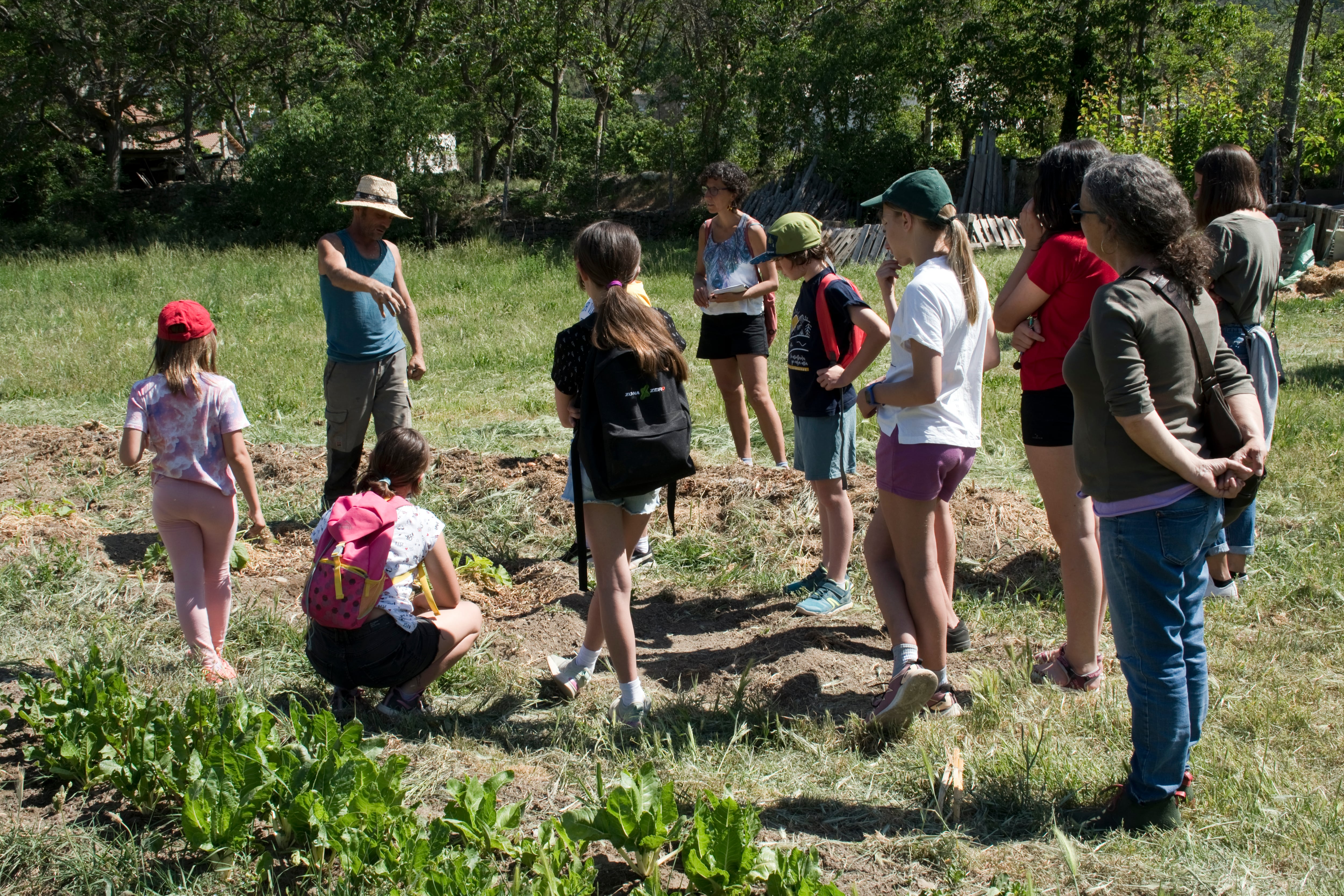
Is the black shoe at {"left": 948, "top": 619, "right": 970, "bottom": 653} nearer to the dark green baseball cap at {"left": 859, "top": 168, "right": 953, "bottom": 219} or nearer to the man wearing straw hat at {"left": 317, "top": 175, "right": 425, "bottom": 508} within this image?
the dark green baseball cap at {"left": 859, "top": 168, "right": 953, "bottom": 219}

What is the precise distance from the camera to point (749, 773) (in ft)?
10.6

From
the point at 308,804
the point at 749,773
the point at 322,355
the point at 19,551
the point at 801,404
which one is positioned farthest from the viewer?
the point at 322,355

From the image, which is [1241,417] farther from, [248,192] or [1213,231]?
[248,192]

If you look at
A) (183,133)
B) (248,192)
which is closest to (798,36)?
(248,192)

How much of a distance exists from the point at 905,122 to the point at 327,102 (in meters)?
15.2

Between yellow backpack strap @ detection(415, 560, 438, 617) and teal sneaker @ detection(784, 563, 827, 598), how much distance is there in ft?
5.78

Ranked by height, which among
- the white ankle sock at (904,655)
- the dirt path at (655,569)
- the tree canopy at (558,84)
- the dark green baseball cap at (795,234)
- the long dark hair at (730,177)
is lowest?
the dirt path at (655,569)

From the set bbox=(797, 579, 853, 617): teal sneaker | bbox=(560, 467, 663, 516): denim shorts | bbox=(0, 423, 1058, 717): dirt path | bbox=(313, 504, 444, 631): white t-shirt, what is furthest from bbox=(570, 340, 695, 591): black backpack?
bbox=(797, 579, 853, 617): teal sneaker

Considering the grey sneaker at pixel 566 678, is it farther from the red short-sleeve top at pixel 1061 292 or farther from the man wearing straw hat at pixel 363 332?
the man wearing straw hat at pixel 363 332

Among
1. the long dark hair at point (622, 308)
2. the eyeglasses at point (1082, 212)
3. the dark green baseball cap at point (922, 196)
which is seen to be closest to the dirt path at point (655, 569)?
the long dark hair at point (622, 308)

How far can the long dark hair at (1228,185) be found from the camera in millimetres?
4172

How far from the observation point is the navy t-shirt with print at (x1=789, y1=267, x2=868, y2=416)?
4195mm

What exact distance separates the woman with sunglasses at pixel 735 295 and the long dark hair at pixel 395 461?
282 cm

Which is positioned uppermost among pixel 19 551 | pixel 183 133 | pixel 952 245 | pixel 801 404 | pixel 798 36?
pixel 798 36
